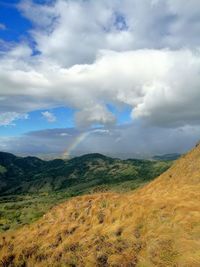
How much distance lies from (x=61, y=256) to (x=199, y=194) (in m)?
18.6

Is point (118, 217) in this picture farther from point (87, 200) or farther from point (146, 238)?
point (87, 200)

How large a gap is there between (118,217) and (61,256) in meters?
8.63

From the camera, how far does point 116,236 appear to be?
38.7 metres

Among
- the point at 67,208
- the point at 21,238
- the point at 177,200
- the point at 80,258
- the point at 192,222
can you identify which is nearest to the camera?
the point at 192,222

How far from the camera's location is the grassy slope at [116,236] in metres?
32.4

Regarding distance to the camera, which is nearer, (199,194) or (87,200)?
(199,194)

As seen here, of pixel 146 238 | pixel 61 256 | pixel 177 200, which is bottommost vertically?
pixel 61 256

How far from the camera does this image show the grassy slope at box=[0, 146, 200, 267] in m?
32.4

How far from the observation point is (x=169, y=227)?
35312mm

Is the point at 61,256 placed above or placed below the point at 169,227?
below

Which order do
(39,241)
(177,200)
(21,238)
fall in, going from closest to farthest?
(177,200) → (39,241) → (21,238)

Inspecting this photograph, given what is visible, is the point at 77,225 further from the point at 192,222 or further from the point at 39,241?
the point at 192,222

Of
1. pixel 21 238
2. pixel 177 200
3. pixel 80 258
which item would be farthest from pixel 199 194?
pixel 21 238

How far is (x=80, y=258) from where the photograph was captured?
3847 cm
